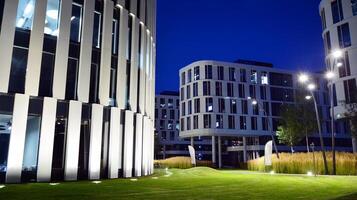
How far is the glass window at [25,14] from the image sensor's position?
1602cm

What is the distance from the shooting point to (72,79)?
17641 mm

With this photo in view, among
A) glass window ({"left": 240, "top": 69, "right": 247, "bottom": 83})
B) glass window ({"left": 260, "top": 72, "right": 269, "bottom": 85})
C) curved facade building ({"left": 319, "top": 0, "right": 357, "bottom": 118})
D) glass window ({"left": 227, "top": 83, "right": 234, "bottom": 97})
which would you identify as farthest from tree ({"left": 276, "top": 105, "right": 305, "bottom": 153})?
glass window ({"left": 260, "top": 72, "right": 269, "bottom": 85})

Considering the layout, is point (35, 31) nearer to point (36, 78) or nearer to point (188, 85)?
point (36, 78)

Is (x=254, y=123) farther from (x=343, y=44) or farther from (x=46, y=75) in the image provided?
(x=46, y=75)

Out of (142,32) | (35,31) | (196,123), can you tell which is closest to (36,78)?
(35,31)

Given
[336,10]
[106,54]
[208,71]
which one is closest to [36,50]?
[106,54]

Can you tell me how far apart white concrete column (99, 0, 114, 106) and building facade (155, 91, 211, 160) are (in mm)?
67808

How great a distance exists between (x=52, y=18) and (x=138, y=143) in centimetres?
943

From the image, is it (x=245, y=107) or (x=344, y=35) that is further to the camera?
(x=245, y=107)

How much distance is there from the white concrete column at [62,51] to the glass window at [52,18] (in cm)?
28

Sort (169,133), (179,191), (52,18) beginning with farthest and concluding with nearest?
(169,133)
(52,18)
(179,191)

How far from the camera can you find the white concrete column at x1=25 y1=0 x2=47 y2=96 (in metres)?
15.7

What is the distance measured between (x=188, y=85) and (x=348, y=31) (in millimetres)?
30355

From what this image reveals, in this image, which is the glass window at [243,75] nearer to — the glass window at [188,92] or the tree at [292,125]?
the glass window at [188,92]
